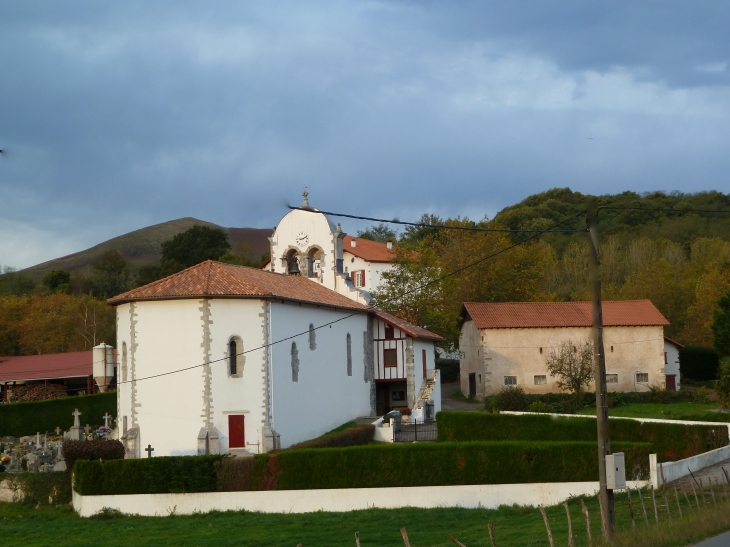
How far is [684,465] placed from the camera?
82.0 ft

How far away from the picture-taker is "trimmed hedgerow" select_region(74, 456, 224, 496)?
27547mm

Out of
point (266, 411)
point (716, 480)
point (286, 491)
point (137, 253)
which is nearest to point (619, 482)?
point (716, 480)

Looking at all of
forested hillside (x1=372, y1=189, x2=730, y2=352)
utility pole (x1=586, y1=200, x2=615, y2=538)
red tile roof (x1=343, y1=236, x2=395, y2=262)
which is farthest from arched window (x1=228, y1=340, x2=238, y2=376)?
red tile roof (x1=343, y1=236, x2=395, y2=262)

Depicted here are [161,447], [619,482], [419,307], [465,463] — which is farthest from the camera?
[419,307]

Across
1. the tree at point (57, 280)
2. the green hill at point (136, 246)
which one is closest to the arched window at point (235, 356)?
the tree at point (57, 280)

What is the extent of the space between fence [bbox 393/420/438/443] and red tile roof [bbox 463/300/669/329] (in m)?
13.7

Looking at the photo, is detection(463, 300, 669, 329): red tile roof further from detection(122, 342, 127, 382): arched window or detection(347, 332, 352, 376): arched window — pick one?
detection(122, 342, 127, 382): arched window

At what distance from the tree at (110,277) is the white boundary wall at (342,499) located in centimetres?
6593

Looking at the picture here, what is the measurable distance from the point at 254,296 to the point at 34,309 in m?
41.5

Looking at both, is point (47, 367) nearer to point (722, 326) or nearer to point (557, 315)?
point (557, 315)

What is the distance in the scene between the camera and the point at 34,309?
70.0m

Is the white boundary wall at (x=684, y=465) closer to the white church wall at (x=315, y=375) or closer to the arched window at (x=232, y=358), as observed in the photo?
the white church wall at (x=315, y=375)

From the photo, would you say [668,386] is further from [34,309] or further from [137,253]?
[137,253]

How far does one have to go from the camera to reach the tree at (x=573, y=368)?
157ft
